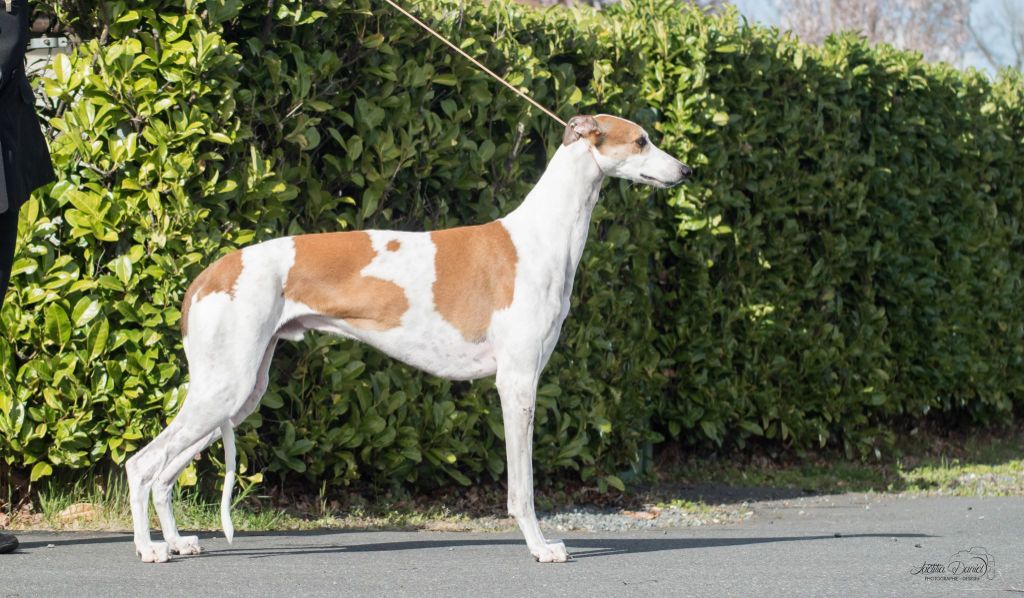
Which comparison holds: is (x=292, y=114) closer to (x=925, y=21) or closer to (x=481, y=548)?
(x=481, y=548)

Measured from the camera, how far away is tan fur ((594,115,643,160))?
5699 millimetres

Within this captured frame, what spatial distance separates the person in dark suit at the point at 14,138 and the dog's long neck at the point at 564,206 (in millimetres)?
2013

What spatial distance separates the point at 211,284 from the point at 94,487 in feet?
5.84

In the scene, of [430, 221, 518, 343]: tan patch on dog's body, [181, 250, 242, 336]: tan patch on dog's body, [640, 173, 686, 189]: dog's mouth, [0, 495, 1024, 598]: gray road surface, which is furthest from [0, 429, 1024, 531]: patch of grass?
[640, 173, 686, 189]: dog's mouth

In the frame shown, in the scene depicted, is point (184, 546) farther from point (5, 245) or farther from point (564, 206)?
point (564, 206)

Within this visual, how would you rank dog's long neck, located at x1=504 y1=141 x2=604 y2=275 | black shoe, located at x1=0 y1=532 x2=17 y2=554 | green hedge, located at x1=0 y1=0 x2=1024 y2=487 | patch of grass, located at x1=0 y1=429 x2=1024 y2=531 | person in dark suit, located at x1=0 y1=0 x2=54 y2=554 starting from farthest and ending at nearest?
patch of grass, located at x1=0 y1=429 x2=1024 y2=531 < green hedge, located at x1=0 y1=0 x2=1024 y2=487 < dog's long neck, located at x1=504 y1=141 x2=604 y2=275 < black shoe, located at x1=0 y1=532 x2=17 y2=554 < person in dark suit, located at x1=0 y1=0 x2=54 y2=554

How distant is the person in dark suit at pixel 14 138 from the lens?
5.00m

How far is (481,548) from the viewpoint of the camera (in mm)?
5734

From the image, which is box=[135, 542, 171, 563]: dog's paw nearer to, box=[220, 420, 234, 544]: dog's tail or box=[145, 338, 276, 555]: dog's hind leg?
box=[145, 338, 276, 555]: dog's hind leg

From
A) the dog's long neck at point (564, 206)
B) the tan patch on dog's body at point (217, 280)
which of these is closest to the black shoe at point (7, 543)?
the tan patch on dog's body at point (217, 280)

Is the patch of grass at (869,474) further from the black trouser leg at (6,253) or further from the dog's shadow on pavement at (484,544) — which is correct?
the black trouser leg at (6,253)

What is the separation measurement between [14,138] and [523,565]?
8.80 ft

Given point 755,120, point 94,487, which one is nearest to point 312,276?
point 94,487

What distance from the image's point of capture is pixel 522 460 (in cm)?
526
